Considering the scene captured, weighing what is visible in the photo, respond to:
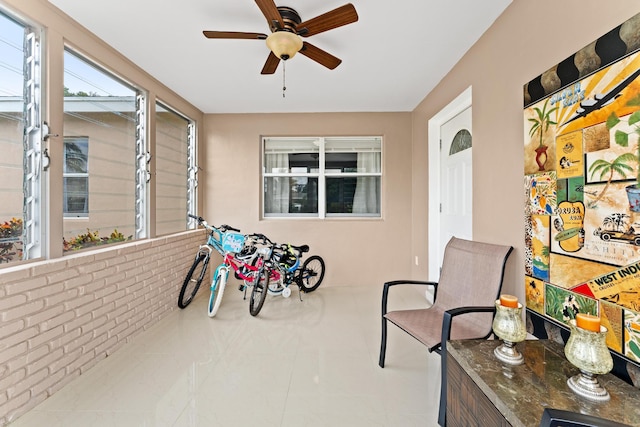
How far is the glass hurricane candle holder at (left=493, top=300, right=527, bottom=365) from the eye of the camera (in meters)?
1.32

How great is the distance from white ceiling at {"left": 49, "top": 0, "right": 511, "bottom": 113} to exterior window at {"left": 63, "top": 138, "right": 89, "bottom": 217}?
34.7 inches

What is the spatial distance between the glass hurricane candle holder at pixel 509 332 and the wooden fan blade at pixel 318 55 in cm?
191

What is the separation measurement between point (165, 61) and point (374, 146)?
2738 millimetres

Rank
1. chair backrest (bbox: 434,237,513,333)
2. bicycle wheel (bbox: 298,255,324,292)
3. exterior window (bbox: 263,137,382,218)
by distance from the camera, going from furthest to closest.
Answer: exterior window (bbox: 263,137,382,218) → bicycle wheel (bbox: 298,255,324,292) → chair backrest (bbox: 434,237,513,333)

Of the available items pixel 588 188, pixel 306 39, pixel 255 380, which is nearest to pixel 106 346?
pixel 255 380

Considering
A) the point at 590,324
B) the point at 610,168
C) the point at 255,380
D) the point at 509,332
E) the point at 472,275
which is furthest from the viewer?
the point at 472,275

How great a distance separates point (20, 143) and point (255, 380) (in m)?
2.11

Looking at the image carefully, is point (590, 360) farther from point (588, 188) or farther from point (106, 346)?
point (106, 346)

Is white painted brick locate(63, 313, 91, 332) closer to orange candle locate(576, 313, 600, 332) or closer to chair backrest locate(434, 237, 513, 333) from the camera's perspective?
chair backrest locate(434, 237, 513, 333)

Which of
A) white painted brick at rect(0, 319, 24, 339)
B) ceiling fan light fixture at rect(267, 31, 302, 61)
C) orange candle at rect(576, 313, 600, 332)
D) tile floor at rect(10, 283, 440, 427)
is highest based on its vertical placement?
ceiling fan light fixture at rect(267, 31, 302, 61)

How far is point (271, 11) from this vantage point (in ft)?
5.44

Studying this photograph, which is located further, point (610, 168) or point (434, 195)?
point (434, 195)

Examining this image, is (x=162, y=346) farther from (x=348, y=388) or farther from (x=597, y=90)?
(x=597, y=90)

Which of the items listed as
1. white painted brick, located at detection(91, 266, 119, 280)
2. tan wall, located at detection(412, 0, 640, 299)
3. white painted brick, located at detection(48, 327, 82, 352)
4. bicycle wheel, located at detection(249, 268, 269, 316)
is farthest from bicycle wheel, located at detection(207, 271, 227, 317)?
tan wall, located at detection(412, 0, 640, 299)
